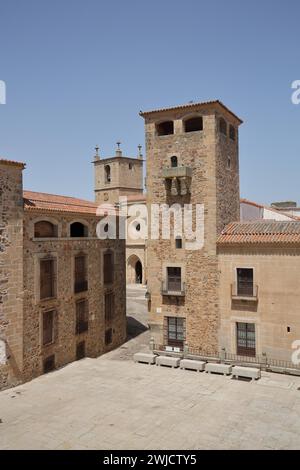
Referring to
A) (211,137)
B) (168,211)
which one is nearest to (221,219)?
(168,211)

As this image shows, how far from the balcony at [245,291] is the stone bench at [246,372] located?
359cm

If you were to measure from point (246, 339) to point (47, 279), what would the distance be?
11215 millimetres

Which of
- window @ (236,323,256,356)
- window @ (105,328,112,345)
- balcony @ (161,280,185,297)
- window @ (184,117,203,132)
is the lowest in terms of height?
window @ (105,328,112,345)

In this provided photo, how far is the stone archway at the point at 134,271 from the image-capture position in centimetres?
5067

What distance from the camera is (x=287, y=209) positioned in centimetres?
4900

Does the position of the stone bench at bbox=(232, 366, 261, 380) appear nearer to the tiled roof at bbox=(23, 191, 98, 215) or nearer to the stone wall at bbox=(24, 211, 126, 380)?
the stone wall at bbox=(24, 211, 126, 380)

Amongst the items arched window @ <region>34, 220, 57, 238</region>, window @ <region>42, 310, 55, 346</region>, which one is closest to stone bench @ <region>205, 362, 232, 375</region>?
window @ <region>42, 310, 55, 346</region>

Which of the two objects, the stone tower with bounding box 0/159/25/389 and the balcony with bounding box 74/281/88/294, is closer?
the stone tower with bounding box 0/159/25/389

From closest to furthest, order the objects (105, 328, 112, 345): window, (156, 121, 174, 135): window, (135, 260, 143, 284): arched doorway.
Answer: (156, 121, 174, 135): window → (105, 328, 112, 345): window → (135, 260, 143, 284): arched doorway

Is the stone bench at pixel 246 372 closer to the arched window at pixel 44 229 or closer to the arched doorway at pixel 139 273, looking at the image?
the arched window at pixel 44 229

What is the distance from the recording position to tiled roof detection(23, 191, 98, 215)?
21.2 metres

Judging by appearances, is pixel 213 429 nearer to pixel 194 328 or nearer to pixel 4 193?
pixel 194 328

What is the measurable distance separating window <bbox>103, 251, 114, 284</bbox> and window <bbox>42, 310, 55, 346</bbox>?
566 centimetres

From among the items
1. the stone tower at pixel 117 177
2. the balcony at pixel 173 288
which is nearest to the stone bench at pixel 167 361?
the balcony at pixel 173 288
